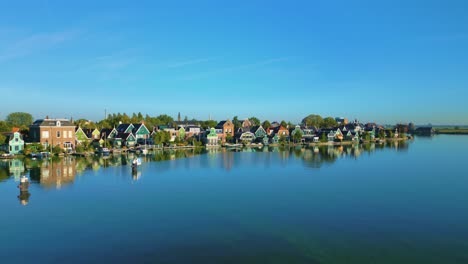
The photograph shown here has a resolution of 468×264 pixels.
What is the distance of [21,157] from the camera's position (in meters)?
27.5

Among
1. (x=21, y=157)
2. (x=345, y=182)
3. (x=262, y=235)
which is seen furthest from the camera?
(x=21, y=157)

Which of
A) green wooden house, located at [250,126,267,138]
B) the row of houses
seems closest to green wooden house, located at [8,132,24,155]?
the row of houses

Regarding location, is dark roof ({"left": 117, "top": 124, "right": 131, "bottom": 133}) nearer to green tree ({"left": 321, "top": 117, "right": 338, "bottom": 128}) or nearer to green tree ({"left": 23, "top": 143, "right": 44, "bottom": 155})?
green tree ({"left": 23, "top": 143, "right": 44, "bottom": 155})

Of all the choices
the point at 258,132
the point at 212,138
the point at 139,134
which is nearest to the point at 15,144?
the point at 139,134

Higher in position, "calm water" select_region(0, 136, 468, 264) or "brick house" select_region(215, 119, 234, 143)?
"brick house" select_region(215, 119, 234, 143)

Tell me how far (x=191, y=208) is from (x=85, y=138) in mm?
25586

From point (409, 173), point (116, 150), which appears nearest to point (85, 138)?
point (116, 150)

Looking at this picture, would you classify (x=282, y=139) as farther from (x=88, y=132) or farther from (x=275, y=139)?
(x=88, y=132)

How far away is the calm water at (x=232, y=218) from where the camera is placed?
8.57 m

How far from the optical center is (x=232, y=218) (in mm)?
11406

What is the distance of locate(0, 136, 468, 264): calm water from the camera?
8.57m

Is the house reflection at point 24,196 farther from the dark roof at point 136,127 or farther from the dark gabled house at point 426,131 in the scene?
the dark gabled house at point 426,131

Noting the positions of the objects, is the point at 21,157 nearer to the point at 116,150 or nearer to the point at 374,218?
the point at 116,150

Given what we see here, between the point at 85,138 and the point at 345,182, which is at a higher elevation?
the point at 85,138
